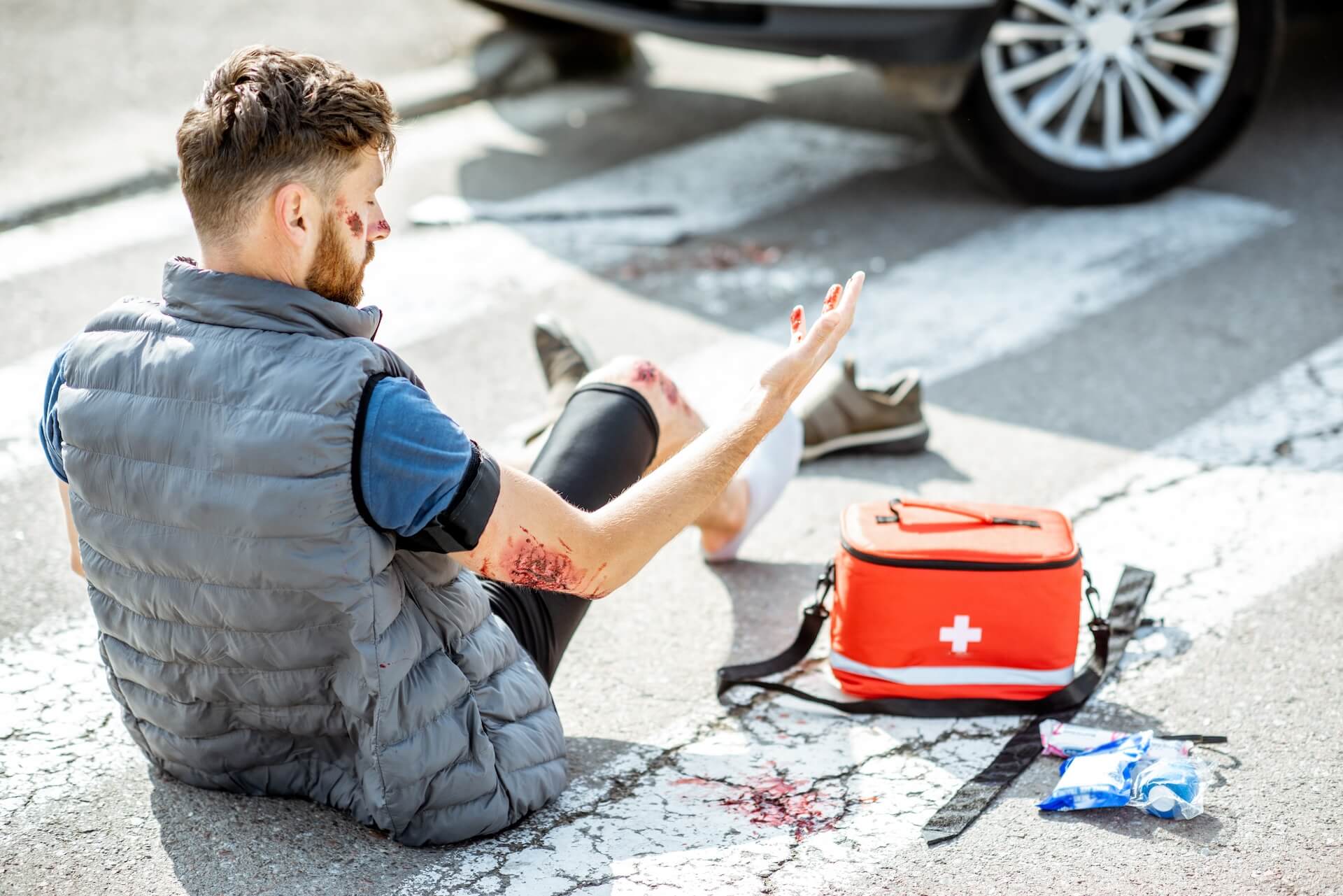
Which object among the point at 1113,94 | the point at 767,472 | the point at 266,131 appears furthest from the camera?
the point at 1113,94

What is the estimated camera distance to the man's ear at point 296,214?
2266 millimetres

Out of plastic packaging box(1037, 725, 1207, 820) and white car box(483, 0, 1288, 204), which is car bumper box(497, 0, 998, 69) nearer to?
white car box(483, 0, 1288, 204)

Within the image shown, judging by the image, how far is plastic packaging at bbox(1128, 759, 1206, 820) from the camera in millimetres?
2793

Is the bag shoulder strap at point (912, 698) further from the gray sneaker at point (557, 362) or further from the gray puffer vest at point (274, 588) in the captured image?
the gray sneaker at point (557, 362)

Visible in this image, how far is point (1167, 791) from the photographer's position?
9.18 ft

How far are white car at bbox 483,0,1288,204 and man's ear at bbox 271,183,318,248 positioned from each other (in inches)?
138

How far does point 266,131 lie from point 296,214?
132mm

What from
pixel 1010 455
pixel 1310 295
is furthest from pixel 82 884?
pixel 1310 295

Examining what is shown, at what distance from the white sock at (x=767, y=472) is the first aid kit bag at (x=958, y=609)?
0.50 m

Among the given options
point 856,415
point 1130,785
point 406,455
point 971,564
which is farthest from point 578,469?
point 856,415

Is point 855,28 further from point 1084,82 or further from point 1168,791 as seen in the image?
point 1168,791

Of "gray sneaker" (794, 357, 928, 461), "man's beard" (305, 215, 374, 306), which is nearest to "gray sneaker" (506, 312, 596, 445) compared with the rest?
"gray sneaker" (794, 357, 928, 461)

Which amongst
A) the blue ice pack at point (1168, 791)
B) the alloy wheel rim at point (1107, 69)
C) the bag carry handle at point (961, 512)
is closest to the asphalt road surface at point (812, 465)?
the blue ice pack at point (1168, 791)

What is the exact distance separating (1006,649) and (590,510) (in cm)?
94
